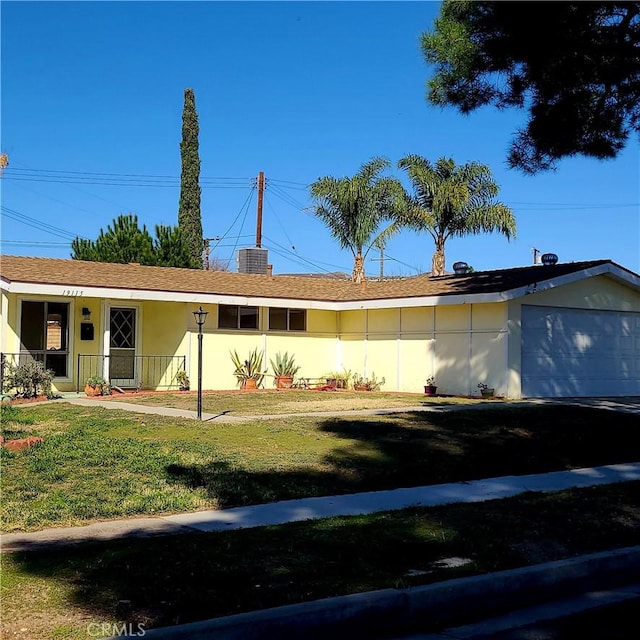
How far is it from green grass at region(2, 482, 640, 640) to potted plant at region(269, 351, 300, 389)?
52.6 feet

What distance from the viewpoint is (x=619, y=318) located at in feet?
79.1

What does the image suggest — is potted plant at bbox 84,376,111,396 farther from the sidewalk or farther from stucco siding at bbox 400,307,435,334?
the sidewalk

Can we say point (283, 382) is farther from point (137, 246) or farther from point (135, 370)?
point (137, 246)

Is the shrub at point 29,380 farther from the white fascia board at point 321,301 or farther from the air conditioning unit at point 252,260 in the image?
the air conditioning unit at point 252,260

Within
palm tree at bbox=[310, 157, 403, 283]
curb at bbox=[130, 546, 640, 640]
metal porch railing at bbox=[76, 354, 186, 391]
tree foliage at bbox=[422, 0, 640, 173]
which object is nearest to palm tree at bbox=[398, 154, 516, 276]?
palm tree at bbox=[310, 157, 403, 283]

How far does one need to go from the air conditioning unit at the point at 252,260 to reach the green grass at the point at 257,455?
49.7 feet

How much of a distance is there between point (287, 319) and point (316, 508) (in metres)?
17.0

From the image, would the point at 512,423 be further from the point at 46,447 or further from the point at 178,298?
the point at 178,298

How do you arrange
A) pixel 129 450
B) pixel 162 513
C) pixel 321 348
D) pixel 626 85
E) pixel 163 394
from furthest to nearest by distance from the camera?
pixel 321 348 < pixel 163 394 < pixel 626 85 < pixel 129 450 < pixel 162 513

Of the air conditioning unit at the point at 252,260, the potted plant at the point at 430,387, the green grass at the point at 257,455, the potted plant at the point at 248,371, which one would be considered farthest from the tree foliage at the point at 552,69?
the air conditioning unit at the point at 252,260

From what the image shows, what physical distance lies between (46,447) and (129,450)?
1294 mm

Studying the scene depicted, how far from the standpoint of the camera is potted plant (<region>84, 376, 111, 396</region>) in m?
20.8

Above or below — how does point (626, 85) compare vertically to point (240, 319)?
above

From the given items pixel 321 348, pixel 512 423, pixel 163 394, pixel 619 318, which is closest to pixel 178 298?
pixel 163 394
